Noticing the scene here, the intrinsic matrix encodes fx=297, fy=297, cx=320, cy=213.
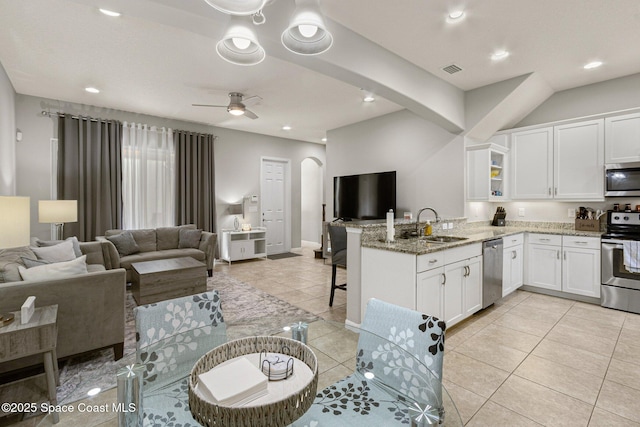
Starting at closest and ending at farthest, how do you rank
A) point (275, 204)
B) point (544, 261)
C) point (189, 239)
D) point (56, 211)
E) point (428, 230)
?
1. point (428, 230)
2. point (56, 211)
3. point (544, 261)
4. point (189, 239)
5. point (275, 204)

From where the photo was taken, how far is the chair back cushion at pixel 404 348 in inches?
46.0

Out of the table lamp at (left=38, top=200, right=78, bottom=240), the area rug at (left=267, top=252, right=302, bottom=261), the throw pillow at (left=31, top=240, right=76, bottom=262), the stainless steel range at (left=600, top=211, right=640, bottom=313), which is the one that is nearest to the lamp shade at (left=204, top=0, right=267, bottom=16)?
the throw pillow at (left=31, top=240, right=76, bottom=262)

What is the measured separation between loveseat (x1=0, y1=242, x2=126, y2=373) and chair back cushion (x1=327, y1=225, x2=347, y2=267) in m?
2.13

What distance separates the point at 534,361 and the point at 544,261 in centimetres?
221

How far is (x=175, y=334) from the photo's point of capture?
1447mm

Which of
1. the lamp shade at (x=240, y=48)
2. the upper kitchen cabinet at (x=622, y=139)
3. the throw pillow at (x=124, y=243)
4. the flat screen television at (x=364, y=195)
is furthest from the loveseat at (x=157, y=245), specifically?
the upper kitchen cabinet at (x=622, y=139)

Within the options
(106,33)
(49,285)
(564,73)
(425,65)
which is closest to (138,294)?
(49,285)

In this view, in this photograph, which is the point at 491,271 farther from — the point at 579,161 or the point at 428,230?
the point at 579,161

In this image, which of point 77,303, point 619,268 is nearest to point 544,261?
point 619,268

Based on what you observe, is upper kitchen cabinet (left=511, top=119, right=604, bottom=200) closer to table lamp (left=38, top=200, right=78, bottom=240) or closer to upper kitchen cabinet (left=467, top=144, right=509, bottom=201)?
upper kitchen cabinet (left=467, top=144, right=509, bottom=201)

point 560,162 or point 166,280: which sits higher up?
point 560,162

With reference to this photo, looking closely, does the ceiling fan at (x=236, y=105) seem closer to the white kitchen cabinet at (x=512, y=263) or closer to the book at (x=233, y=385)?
the book at (x=233, y=385)

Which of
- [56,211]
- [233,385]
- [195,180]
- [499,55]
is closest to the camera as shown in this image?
[233,385]

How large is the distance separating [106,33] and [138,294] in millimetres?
2816
